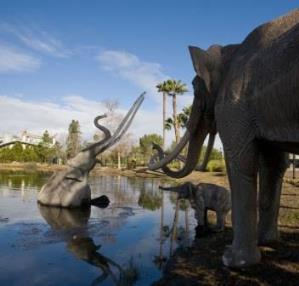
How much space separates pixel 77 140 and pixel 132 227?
186 feet

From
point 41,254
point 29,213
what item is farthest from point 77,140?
point 41,254

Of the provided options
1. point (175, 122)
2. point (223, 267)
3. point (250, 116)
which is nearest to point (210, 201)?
point (223, 267)

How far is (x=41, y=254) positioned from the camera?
6.11m

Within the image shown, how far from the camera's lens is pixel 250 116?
4180 mm

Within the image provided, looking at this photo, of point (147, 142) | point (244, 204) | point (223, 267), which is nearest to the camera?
point (244, 204)

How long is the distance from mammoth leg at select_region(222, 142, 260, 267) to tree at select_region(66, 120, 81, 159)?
5190 cm

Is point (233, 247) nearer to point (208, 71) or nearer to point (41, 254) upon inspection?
point (208, 71)

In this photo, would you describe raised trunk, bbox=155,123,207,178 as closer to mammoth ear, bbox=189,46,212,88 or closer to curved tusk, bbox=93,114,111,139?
mammoth ear, bbox=189,46,212,88

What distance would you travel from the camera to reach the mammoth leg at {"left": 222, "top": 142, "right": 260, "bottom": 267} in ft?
14.5

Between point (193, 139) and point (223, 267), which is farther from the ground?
point (193, 139)

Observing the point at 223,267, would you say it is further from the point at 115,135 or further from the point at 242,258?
the point at 115,135

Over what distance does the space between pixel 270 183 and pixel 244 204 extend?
1136 millimetres

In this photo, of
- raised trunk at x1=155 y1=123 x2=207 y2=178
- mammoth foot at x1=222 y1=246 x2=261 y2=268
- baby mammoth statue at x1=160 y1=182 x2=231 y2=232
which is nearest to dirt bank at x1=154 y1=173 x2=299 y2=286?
mammoth foot at x1=222 y1=246 x2=261 y2=268

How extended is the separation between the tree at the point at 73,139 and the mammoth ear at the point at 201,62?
5149cm
